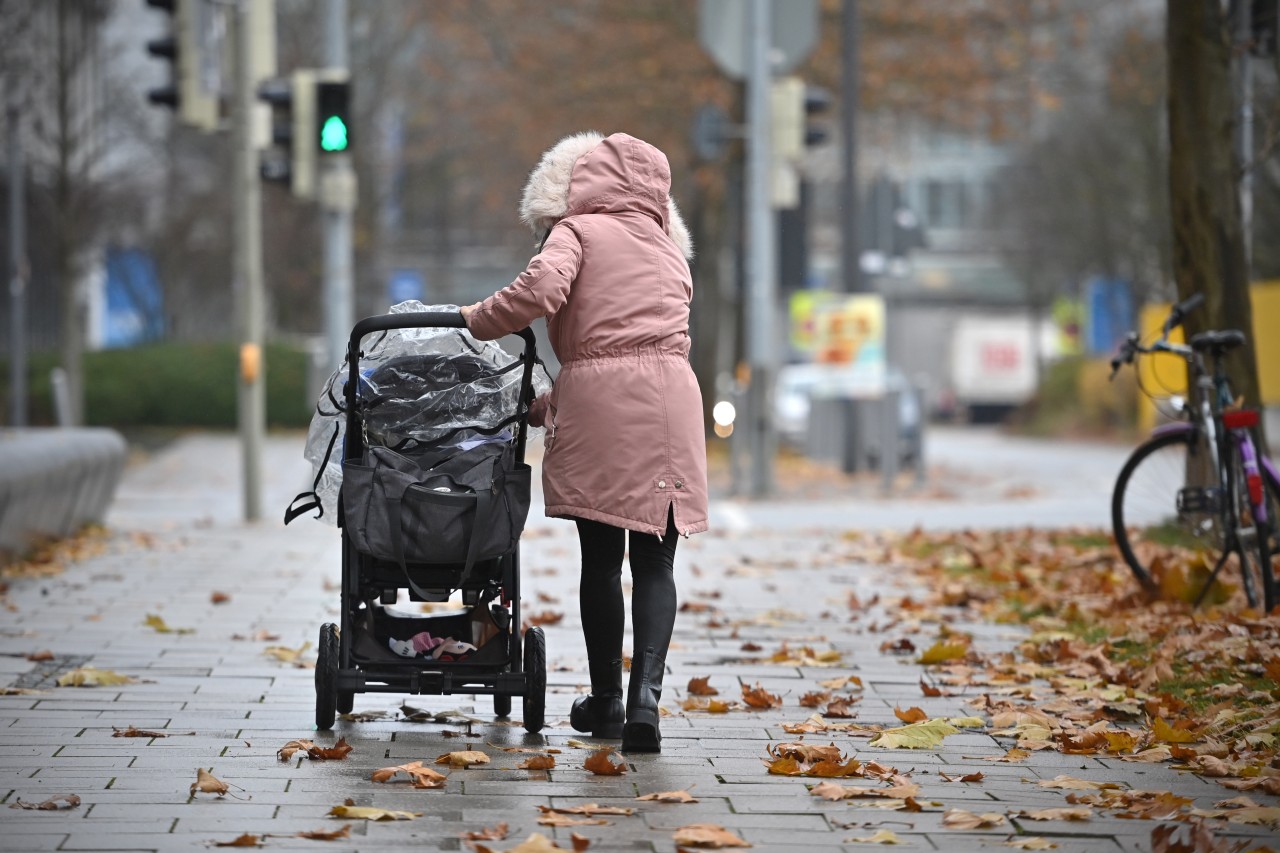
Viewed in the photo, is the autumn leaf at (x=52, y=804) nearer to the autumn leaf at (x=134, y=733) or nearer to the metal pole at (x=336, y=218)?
the autumn leaf at (x=134, y=733)

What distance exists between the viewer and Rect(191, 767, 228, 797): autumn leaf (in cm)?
501

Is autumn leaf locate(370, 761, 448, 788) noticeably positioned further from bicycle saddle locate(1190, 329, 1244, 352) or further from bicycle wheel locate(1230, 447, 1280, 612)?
bicycle saddle locate(1190, 329, 1244, 352)

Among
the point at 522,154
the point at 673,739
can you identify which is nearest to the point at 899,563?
the point at 673,739

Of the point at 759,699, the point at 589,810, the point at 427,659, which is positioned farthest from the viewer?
the point at 759,699

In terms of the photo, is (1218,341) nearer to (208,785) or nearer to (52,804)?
(208,785)

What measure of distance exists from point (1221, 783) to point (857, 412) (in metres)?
18.0

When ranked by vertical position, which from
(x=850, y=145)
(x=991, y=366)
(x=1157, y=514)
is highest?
(x=850, y=145)

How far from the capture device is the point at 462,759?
5469 mm

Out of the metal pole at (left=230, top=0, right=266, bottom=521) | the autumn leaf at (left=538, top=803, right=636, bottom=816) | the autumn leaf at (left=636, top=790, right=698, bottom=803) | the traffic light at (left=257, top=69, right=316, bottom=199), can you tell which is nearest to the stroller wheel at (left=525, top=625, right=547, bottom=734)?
the autumn leaf at (left=636, top=790, right=698, bottom=803)

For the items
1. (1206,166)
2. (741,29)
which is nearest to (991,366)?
(741,29)

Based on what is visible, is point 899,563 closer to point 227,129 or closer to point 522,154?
point 227,129

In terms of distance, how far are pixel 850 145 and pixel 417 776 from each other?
18522 mm

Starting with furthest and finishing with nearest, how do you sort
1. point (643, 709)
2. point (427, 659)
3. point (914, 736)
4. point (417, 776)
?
point (427, 659) < point (914, 736) < point (643, 709) < point (417, 776)

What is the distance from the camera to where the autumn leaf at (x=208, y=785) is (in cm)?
501
